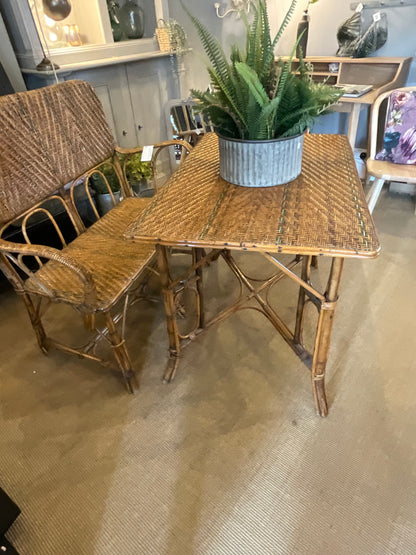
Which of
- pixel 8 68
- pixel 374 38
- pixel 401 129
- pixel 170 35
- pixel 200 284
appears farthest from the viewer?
pixel 170 35

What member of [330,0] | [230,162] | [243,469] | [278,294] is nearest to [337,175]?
[230,162]

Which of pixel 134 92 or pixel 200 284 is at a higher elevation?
pixel 134 92

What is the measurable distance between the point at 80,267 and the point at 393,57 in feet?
7.97

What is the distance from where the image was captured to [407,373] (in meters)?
1.40

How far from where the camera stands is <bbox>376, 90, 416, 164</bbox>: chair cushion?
195 cm

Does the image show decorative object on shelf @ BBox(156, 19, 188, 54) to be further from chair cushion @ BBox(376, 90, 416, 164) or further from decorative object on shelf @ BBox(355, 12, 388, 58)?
chair cushion @ BBox(376, 90, 416, 164)

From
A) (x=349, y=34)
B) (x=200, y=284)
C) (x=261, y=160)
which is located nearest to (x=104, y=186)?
(x=200, y=284)

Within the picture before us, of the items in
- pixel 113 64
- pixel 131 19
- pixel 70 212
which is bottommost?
pixel 70 212

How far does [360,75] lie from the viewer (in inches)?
96.9

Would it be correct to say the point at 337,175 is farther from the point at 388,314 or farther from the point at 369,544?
the point at 369,544

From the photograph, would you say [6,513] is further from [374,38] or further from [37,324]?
[374,38]

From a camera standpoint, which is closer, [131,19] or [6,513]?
[6,513]

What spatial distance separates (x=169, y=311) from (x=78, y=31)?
78.3 inches

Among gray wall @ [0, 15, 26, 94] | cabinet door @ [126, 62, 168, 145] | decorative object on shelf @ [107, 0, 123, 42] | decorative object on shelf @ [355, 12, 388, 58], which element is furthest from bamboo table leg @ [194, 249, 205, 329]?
decorative object on shelf @ [355, 12, 388, 58]
